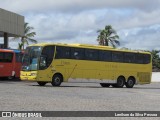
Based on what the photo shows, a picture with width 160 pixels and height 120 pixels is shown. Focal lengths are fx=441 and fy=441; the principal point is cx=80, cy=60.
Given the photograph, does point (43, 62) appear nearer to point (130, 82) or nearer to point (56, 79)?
point (56, 79)

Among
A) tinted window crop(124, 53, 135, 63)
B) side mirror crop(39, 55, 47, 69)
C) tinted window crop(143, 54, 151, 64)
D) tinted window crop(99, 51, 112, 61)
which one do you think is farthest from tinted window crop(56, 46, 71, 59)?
tinted window crop(143, 54, 151, 64)

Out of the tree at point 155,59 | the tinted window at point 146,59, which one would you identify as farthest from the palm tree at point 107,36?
the tinted window at point 146,59

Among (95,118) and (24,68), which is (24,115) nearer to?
(95,118)

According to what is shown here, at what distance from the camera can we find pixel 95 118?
460 inches

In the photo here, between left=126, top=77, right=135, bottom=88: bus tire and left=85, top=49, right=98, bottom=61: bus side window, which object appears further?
left=126, top=77, right=135, bottom=88: bus tire

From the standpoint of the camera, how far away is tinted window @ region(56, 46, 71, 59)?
2883cm

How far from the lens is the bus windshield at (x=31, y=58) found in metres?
28.3

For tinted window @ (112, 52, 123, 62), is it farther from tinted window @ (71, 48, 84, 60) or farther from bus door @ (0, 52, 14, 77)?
bus door @ (0, 52, 14, 77)

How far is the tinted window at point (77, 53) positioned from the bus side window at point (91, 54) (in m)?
0.43

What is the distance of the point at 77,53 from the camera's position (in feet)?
99.3

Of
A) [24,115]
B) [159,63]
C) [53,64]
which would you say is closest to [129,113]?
[24,115]

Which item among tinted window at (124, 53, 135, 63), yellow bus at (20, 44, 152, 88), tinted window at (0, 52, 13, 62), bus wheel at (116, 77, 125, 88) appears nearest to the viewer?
yellow bus at (20, 44, 152, 88)

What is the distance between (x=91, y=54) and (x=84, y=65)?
1.02 m

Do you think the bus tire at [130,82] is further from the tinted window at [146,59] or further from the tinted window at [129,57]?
the tinted window at [146,59]
